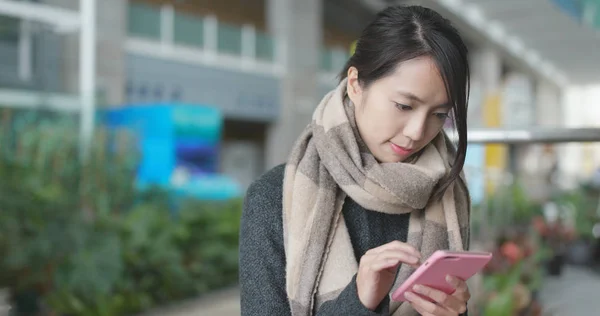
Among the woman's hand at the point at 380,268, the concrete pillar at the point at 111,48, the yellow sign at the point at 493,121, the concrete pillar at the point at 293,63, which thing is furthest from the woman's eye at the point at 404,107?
the concrete pillar at the point at 293,63

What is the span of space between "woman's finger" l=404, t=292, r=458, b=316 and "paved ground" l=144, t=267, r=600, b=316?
412 centimetres

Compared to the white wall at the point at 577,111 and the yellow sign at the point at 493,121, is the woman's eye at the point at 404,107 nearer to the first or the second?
the yellow sign at the point at 493,121

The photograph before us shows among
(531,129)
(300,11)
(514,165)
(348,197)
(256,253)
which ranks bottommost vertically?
(514,165)

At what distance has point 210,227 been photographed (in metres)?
6.87

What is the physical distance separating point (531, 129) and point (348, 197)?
846mm

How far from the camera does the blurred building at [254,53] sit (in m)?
7.43

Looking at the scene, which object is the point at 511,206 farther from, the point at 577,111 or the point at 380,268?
the point at 577,111

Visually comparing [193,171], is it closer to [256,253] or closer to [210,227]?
[210,227]

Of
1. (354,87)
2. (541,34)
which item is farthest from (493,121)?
(541,34)

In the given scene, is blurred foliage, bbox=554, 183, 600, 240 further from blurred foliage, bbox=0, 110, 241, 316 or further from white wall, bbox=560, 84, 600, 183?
white wall, bbox=560, 84, 600, 183

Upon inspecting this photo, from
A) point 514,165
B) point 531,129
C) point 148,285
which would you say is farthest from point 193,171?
point 514,165

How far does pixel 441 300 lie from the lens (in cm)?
112

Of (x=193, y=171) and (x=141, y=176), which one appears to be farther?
(x=193, y=171)

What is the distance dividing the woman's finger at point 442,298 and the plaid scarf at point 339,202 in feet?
0.42
